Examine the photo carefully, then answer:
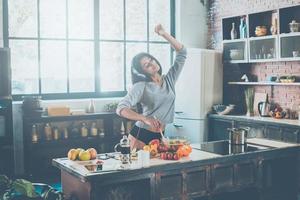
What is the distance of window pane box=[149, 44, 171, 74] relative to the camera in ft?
27.8

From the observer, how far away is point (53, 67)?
7.47m

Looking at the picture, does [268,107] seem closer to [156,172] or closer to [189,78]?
[189,78]

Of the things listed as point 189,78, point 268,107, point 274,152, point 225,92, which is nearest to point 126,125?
point 189,78

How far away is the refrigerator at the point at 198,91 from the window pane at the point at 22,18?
8.78ft

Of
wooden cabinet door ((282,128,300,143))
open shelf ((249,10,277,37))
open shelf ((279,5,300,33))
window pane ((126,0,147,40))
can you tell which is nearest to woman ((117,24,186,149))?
wooden cabinet door ((282,128,300,143))

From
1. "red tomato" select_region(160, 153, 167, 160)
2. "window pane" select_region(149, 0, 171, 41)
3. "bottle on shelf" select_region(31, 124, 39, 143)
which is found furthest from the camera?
"window pane" select_region(149, 0, 171, 41)

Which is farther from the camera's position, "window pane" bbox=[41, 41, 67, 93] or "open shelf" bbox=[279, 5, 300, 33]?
"window pane" bbox=[41, 41, 67, 93]

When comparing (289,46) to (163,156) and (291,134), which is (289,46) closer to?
(291,134)

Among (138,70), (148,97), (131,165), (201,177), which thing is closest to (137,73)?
(138,70)

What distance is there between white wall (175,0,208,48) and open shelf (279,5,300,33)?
2070 mm

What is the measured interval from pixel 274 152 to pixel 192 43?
179 inches

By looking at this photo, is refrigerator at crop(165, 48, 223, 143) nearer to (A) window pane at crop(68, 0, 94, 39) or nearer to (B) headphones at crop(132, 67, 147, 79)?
(A) window pane at crop(68, 0, 94, 39)

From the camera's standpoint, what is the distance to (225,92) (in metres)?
8.00

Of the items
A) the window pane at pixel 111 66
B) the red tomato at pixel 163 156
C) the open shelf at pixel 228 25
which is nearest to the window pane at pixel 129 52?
the window pane at pixel 111 66
